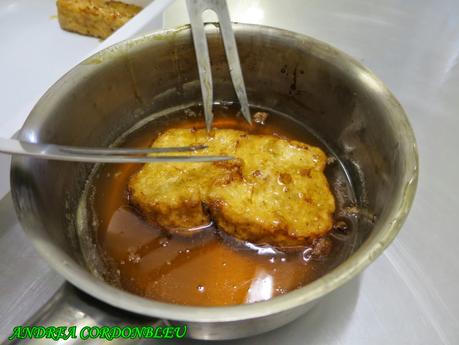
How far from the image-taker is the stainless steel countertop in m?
0.94

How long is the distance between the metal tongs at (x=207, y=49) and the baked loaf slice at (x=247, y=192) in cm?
17

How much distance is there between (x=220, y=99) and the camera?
47.1 inches

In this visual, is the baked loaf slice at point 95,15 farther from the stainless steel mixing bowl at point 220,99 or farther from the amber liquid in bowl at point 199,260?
the amber liquid in bowl at point 199,260

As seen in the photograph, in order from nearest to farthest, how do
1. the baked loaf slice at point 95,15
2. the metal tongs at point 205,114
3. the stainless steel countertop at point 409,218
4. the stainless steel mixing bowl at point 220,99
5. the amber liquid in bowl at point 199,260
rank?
the stainless steel mixing bowl at point 220,99 → the metal tongs at point 205,114 → the amber liquid in bowl at point 199,260 → the stainless steel countertop at point 409,218 → the baked loaf slice at point 95,15

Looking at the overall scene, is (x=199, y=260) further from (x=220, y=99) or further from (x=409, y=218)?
(x=409, y=218)

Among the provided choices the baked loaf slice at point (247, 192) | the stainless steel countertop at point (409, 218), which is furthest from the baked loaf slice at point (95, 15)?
the baked loaf slice at point (247, 192)

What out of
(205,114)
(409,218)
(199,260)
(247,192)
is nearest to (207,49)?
(205,114)

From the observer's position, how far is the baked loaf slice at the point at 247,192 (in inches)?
33.9

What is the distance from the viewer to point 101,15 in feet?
5.46

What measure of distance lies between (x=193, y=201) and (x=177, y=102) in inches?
16.5

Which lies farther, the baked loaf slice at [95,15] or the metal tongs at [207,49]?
the baked loaf slice at [95,15]

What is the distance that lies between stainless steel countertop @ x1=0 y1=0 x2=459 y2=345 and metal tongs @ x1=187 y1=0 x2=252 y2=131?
1.96ft

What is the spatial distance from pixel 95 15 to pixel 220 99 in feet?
2.91

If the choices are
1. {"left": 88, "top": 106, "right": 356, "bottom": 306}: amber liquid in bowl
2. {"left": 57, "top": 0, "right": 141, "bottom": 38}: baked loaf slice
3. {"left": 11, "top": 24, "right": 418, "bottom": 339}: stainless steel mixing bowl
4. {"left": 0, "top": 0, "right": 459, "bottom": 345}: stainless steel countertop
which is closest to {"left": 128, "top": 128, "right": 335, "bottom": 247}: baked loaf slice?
{"left": 88, "top": 106, "right": 356, "bottom": 306}: amber liquid in bowl
